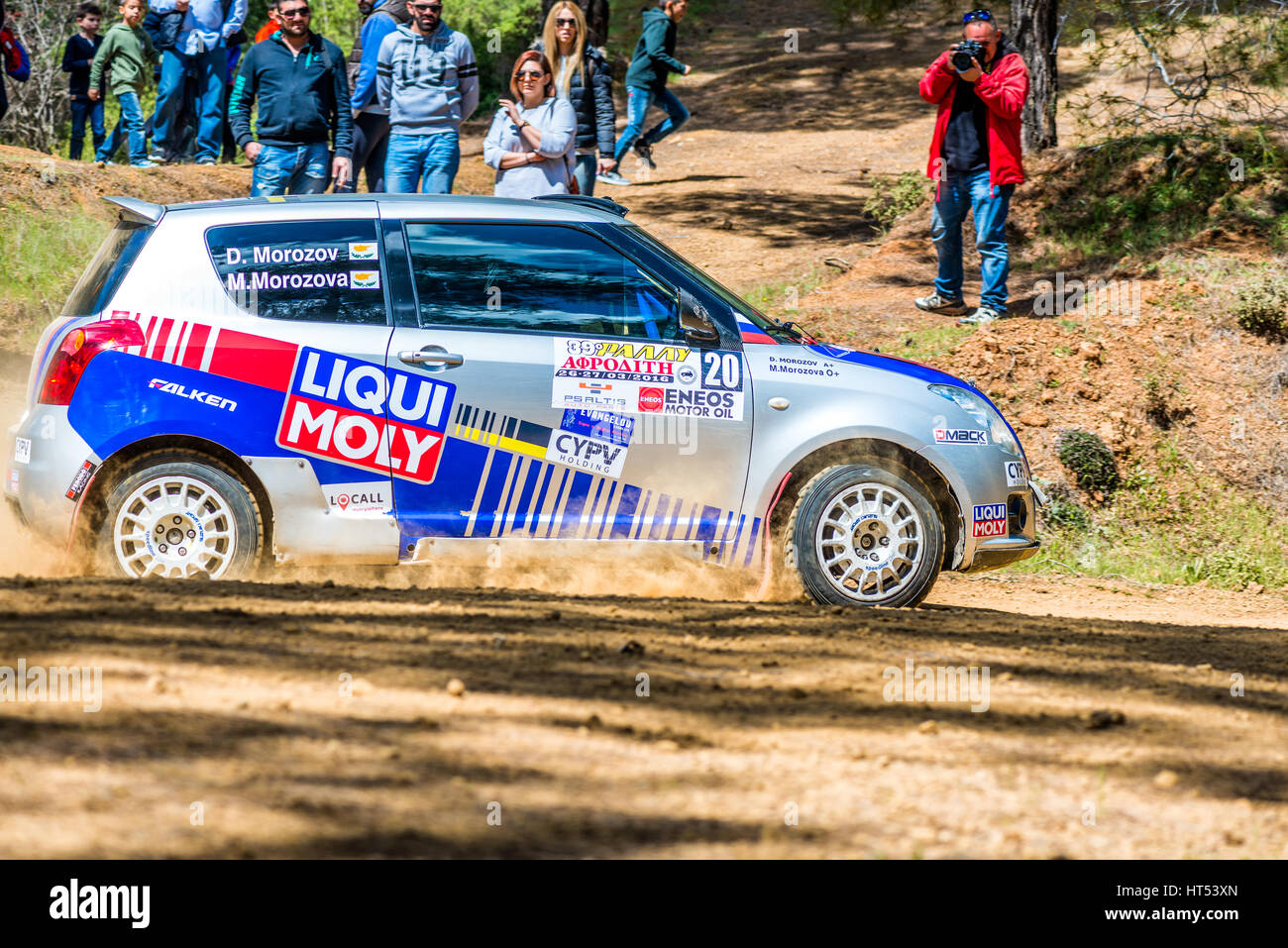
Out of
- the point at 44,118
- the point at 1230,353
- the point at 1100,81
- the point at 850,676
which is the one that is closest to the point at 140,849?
the point at 850,676

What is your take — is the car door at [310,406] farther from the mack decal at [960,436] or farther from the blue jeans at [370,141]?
the blue jeans at [370,141]

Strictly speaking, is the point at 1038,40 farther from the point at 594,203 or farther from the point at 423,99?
the point at 594,203

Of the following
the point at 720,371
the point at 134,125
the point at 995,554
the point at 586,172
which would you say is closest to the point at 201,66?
the point at 134,125

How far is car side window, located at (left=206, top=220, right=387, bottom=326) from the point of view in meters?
6.10

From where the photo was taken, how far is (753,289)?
44.5ft

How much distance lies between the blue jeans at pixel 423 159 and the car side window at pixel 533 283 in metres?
4.06

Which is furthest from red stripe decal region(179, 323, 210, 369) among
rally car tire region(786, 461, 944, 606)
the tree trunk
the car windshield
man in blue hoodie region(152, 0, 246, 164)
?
the tree trunk

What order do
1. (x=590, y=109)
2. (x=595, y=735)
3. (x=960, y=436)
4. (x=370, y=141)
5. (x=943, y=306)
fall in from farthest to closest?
1. (x=590, y=109)
2. (x=943, y=306)
3. (x=370, y=141)
4. (x=960, y=436)
5. (x=595, y=735)

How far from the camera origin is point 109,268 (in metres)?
6.18

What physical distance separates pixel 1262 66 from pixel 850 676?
10.8 metres

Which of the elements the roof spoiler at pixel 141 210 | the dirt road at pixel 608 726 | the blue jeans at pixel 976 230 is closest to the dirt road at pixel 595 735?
the dirt road at pixel 608 726

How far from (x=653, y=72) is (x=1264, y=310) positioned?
8.45 m

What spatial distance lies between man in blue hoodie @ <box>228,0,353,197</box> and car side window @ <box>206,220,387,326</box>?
13.7 ft

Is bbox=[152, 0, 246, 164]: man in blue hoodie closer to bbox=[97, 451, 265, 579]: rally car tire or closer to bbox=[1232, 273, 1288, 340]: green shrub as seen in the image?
bbox=[97, 451, 265, 579]: rally car tire
